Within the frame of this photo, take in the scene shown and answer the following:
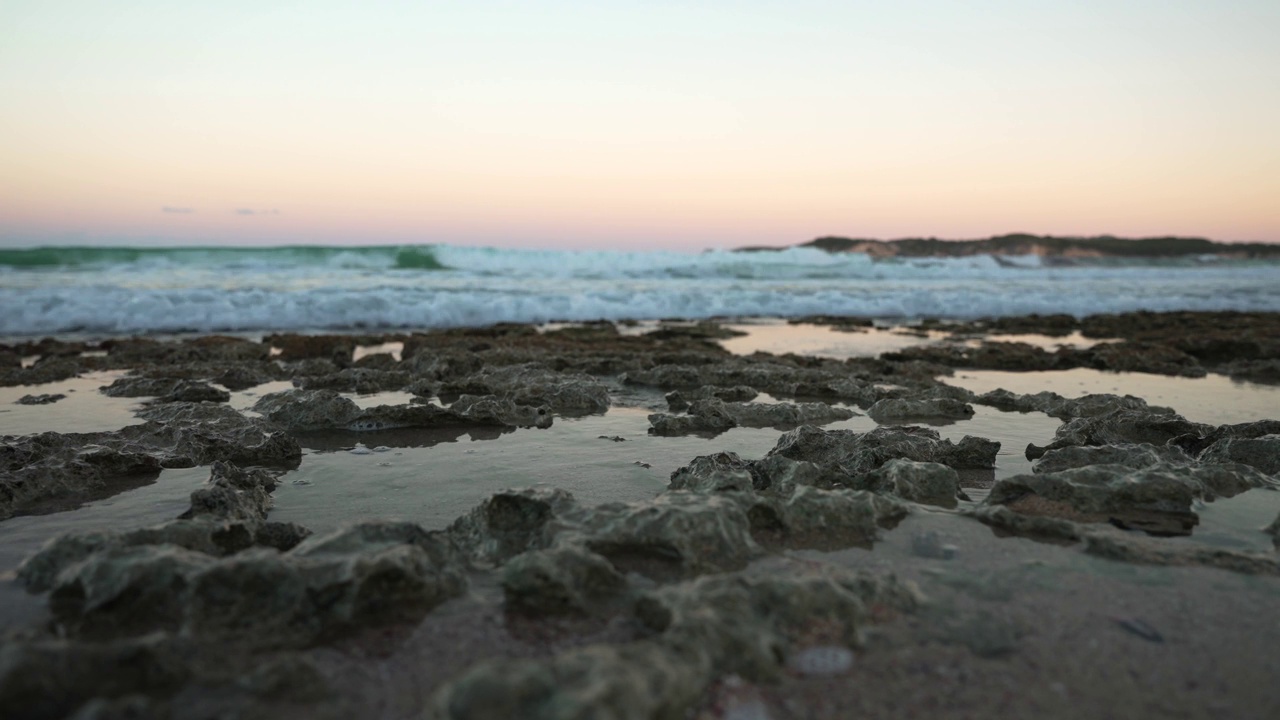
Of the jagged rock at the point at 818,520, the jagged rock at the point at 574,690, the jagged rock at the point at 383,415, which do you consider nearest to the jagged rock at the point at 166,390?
the jagged rock at the point at 383,415

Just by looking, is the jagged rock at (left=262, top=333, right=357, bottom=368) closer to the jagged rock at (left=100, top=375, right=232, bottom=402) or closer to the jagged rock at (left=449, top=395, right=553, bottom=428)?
the jagged rock at (left=100, top=375, right=232, bottom=402)

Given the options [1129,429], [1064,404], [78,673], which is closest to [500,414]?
[78,673]

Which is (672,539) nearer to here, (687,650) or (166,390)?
(687,650)

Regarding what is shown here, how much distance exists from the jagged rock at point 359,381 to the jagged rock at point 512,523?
3582 mm

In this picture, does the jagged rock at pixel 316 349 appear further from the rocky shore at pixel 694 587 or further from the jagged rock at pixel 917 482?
the jagged rock at pixel 917 482

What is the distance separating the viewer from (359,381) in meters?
6.02

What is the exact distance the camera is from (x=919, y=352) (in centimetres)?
841

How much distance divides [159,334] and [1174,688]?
1212 cm

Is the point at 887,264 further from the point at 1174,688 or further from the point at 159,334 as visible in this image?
the point at 1174,688

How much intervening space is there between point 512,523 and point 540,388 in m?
2.95

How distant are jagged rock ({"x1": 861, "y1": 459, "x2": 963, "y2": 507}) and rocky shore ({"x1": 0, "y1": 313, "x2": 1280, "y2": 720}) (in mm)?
14

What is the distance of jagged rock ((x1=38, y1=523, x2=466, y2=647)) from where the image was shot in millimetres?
1886

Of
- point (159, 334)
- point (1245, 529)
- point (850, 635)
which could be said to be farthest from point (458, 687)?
point (159, 334)

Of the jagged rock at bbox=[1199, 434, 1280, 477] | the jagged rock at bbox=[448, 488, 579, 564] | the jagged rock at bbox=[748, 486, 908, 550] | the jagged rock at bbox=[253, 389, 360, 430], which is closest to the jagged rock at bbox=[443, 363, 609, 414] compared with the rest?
the jagged rock at bbox=[253, 389, 360, 430]
